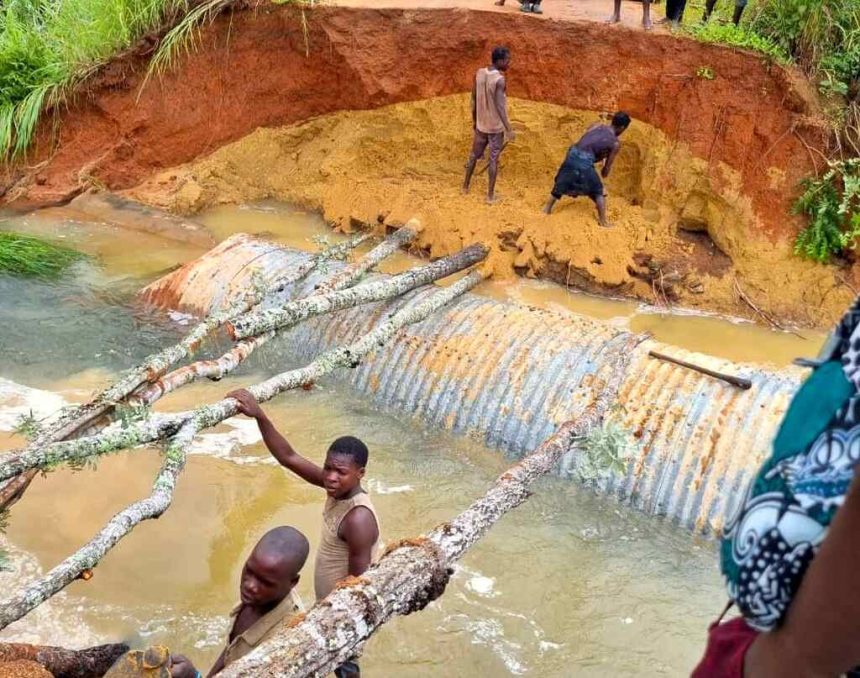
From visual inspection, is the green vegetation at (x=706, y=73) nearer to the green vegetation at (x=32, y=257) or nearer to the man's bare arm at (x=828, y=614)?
the green vegetation at (x=32, y=257)

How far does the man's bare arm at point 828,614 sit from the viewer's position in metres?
1.05

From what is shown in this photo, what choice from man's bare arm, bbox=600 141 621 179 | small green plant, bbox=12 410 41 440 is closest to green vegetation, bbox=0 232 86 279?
small green plant, bbox=12 410 41 440

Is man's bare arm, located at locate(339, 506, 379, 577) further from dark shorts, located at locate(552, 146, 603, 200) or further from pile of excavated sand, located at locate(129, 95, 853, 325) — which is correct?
dark shorts, located at locate(552, 146, 603, 200)

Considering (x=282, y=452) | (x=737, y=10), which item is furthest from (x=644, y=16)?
(x=282, y=452)

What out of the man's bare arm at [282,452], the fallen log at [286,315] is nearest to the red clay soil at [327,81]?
the fallen log at [286,315]

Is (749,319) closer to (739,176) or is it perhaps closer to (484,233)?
(739,176)

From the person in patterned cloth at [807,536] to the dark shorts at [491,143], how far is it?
25.6 feet

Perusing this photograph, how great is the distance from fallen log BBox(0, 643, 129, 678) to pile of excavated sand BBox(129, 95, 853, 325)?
214 inches

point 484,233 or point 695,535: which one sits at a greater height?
point 484,233

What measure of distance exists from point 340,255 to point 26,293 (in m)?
3.17

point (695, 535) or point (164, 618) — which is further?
point (695, 535)

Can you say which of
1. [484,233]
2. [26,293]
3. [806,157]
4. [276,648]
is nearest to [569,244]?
[484,233]

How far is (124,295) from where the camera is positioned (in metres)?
7.89

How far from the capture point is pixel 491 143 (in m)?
8.86
